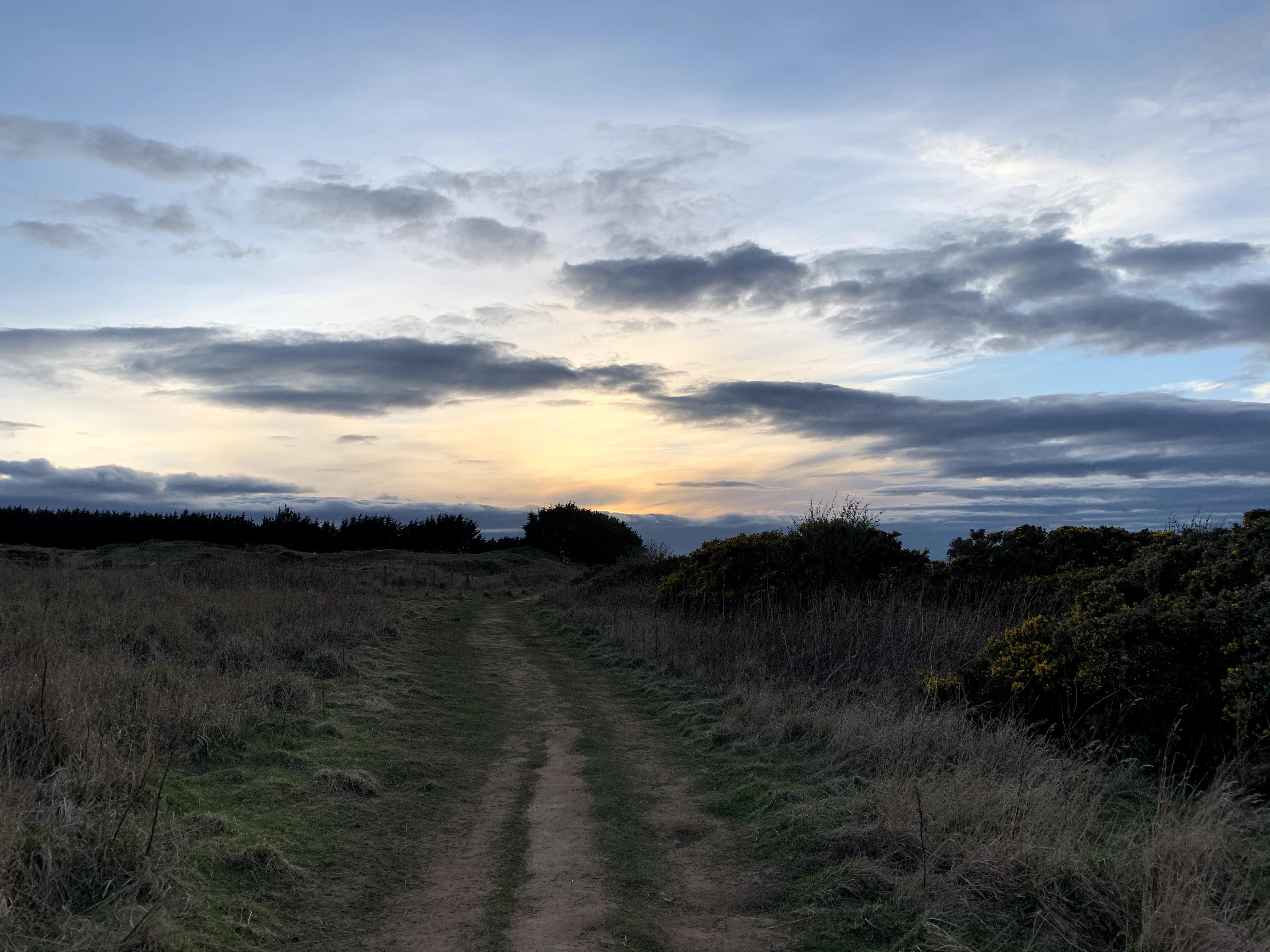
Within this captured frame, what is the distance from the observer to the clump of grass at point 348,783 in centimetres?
688

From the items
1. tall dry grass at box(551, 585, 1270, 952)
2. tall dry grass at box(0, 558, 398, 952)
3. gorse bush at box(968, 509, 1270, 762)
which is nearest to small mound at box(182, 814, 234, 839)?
tall dry grass at box(0, 558, 398, 952)

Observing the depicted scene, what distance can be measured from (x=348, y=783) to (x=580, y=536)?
6280 centimetres

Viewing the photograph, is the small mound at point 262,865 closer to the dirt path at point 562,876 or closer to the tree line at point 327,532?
the dirt path at point 562,876

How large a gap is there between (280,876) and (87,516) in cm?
7339

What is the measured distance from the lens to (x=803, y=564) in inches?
715

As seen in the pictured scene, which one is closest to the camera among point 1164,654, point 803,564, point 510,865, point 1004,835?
point 1004,835

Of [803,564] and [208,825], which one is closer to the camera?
[208,825]

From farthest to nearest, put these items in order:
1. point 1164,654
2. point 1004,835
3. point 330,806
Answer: point 1164,654
point 330,806
point 1004,835

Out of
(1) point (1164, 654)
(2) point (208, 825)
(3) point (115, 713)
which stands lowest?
(2) point (208, 825)

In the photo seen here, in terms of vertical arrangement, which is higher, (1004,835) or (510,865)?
(1004,835)

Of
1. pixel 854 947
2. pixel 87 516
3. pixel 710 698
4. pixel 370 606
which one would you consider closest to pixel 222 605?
pixel 370 606

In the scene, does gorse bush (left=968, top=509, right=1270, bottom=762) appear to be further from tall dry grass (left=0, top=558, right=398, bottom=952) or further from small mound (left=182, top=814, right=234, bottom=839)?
tall dry grass (left=0, top=558, right=398, bottom=952)

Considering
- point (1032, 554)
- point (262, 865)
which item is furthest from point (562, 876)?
point (1032, 554)

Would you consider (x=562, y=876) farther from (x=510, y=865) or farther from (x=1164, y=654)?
(x=1164, y=654)
